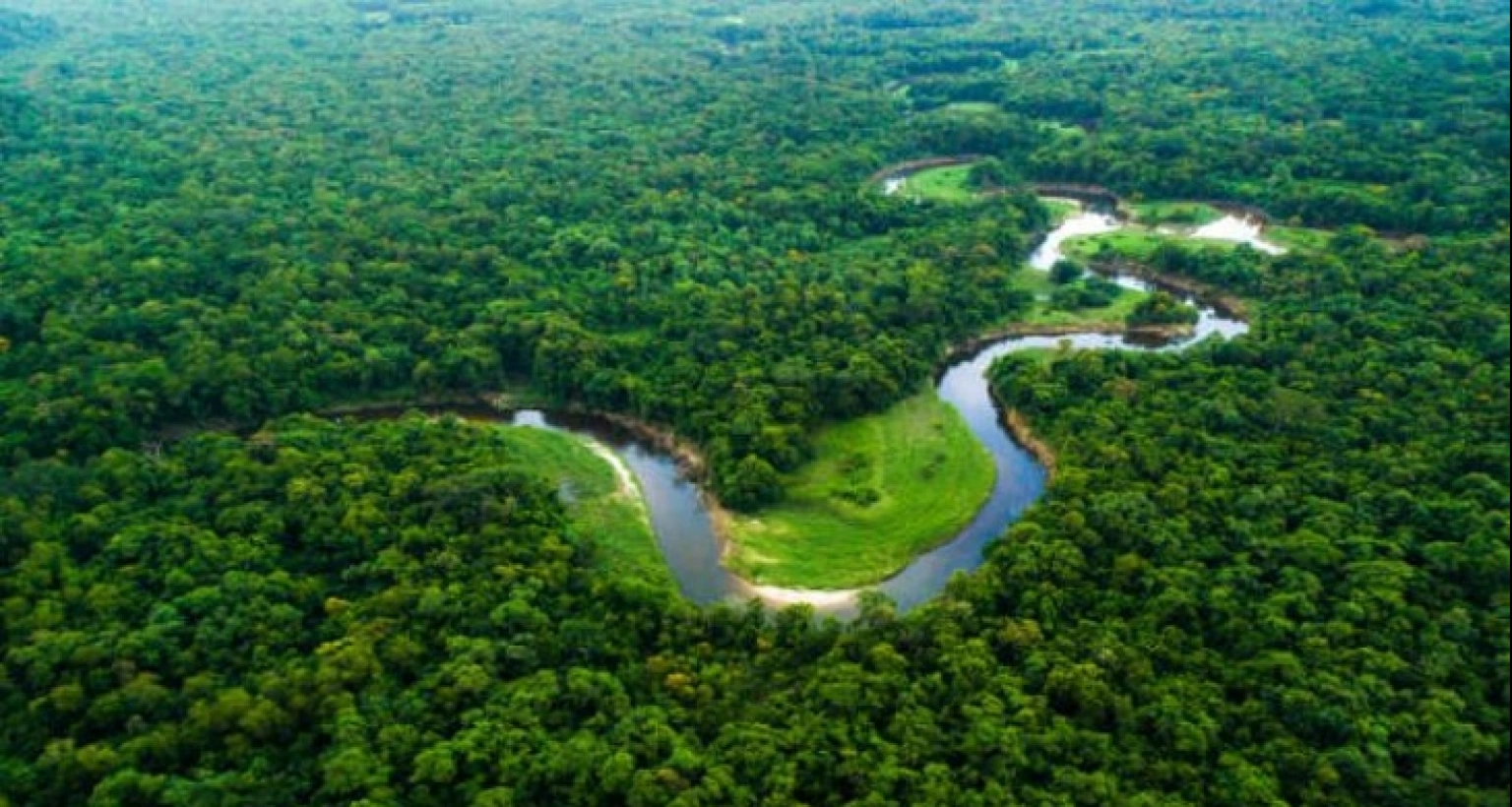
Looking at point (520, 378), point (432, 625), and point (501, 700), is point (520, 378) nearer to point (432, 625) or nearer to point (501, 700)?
point (432, 625)

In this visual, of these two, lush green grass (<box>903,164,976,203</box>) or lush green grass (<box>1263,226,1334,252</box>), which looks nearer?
lush green grass (<box>1263,226,1334,252</box>)

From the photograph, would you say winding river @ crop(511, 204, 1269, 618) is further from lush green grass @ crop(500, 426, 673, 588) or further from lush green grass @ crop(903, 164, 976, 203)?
lush green grass @ crop(903, 164, 976, 203)

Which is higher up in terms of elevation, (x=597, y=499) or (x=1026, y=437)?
(x=1026, y=437)

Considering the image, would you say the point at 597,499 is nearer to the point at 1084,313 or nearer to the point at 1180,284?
the point at 1084,313

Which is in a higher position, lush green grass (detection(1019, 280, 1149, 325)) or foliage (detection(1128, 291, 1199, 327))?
foliage (detection(1128, 291, 1199, 327))

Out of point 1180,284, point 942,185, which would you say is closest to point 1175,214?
point 1180,284

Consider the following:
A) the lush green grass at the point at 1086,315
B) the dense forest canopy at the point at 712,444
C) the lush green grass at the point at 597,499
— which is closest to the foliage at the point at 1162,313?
the dense forest canopy at the point at 712,444

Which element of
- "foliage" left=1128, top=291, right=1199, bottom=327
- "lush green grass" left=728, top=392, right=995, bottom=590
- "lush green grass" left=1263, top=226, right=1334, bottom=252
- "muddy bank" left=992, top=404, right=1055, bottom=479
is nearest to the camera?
"lush green grass" left=728, top=392, right=995, bottom=590

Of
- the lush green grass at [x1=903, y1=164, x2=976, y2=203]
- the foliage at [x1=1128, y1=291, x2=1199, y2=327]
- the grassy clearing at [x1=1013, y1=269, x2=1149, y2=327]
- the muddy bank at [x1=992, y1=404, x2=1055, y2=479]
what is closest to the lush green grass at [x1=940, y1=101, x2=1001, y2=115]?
the lush green grass at [x1=903, y1=164, x2=976, y2=203]
